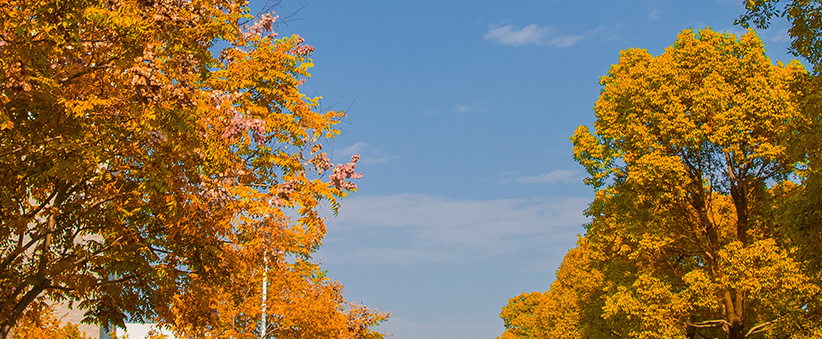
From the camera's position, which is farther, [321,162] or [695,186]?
[695,186]

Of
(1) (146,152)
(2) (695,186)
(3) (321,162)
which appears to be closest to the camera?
(1) (146,152)

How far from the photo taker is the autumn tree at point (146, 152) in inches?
395

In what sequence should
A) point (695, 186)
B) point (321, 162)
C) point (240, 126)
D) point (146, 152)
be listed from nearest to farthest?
1. point (146, 152)
2. point (240, 126)
3. point (321, 162)
4. point (695, 186)

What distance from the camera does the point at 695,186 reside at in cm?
2300

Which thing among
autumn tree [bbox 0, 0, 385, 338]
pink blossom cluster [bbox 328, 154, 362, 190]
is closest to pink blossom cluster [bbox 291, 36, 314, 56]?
autumn tree [bbox 0, 0, 385, 338]

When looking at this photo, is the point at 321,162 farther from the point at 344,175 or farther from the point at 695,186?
the point at 695,186

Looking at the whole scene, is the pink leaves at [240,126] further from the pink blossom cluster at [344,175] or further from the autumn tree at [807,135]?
the autumn tree at [807,135]

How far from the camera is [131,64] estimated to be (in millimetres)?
10555

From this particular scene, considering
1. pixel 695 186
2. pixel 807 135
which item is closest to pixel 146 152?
pixel 807 135

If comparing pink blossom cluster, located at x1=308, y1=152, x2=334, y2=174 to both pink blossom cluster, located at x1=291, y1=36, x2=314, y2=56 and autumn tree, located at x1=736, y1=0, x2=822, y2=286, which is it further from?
autumn tree, located at x1=736, y1=0, x2=822, y2=286

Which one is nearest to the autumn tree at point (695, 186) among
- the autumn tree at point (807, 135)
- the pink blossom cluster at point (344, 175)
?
the autumn tree at point (807, 135)

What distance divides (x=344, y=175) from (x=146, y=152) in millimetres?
3953

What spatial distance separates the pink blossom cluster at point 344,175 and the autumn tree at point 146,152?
26 millimetres

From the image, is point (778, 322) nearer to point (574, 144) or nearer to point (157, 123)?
point (574, 144)
